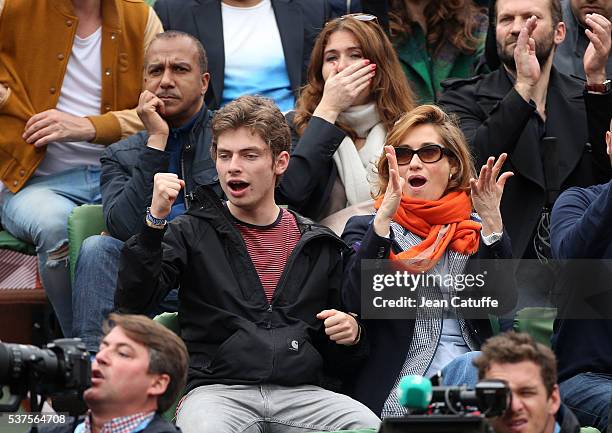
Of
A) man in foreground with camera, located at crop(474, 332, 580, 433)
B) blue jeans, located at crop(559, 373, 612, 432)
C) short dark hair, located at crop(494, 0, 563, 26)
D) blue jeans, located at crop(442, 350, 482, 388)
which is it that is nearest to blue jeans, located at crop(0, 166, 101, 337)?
blue jeans, located at crop(442, 350, 482, 388)

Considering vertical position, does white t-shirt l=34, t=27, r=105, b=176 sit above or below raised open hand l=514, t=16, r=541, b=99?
below

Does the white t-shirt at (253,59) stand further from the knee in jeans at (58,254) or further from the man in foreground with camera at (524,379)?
the man in foreground with camera at (524,379)

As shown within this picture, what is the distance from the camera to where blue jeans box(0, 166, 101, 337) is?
675 cm

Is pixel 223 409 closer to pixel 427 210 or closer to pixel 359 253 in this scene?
pixel 359 253

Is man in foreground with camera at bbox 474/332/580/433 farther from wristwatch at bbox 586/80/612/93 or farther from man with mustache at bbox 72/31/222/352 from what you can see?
wristwatch at bbox 586/80/612/93

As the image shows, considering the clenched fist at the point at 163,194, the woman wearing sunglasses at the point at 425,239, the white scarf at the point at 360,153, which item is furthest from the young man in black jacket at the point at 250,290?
the white scarf at the point at 360,153

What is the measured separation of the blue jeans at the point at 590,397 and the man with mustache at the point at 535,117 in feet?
2.08

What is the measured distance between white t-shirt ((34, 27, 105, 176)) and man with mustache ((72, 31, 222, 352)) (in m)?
0.39

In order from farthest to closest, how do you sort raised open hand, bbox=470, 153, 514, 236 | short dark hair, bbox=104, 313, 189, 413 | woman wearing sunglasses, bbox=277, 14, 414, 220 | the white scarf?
the white scarf
woman wearing sunglasses, bbox=277, 14, 414, 220
raised open hand, bbox=470, 153, 514, 236
short dark hair, bbox=104, 313, 189, 413

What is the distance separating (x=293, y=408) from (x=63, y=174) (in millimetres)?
2091

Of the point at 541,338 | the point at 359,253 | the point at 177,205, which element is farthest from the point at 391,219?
the point at 177,205

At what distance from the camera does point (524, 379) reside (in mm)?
4762

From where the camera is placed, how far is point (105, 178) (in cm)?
675

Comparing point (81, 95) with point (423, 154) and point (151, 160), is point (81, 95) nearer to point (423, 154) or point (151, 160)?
point (151, 160)
